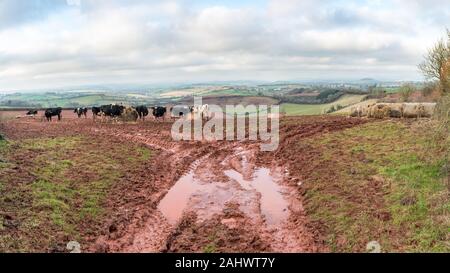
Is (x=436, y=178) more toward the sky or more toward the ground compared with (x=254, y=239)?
more toward the sky

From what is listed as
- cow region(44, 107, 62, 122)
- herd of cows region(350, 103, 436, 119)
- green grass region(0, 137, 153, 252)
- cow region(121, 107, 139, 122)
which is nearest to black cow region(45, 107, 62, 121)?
cow region(44, 107, 62, 122)

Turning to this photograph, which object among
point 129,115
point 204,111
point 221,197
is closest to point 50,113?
point 129,115

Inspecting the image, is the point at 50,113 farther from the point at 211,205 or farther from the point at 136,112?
the point at 211,205

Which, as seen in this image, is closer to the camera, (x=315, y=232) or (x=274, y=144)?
(x=315, y=232)

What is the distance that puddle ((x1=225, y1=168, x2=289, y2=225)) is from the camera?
43.4 feet

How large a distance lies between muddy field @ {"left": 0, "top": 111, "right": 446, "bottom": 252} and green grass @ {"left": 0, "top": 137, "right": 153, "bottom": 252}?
233 millimetres

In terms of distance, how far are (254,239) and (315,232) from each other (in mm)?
1741

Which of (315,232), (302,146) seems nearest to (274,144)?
(302,146)

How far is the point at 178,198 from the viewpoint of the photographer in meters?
15.3

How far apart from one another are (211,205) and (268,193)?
8.69ft

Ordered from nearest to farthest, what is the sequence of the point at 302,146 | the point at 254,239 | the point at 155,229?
the point at 254,239
the point at 155,229
the point at 302,146

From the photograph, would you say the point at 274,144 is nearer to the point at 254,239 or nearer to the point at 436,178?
the point at 436,178

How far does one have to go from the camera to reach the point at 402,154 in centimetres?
1625
